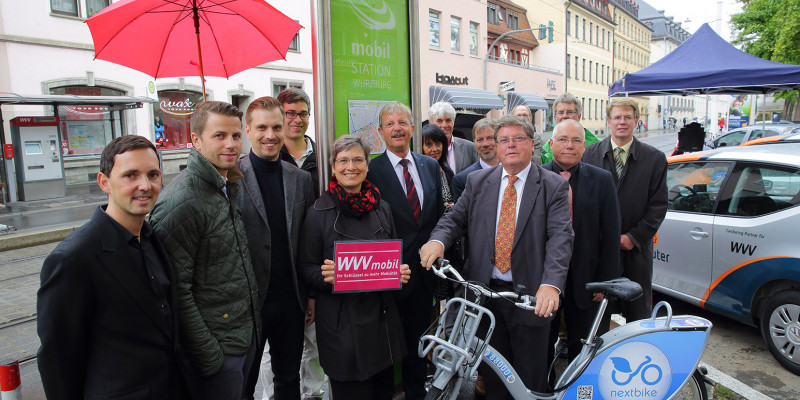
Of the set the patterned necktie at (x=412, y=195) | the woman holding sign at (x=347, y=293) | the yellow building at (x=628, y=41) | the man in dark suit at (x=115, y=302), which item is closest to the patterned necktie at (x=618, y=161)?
the patterned necktie at (x=412, y=195)

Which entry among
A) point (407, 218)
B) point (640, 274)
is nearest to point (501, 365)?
point (407, 218)

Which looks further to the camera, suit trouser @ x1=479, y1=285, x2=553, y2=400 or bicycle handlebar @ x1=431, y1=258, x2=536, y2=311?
suit trouser @ x1=479, y1=285, x2=553, y2=400

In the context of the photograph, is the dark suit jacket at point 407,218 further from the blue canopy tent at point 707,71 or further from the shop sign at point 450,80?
the shop sign at point 450,80

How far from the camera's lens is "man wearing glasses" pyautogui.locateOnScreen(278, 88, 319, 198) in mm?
3516

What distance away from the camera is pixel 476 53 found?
96.2 ft

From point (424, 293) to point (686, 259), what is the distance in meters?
3.02

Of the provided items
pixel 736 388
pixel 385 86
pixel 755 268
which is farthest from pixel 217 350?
pixel 755 268

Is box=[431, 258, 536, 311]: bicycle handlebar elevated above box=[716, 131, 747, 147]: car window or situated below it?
below

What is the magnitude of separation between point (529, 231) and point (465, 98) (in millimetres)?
23257

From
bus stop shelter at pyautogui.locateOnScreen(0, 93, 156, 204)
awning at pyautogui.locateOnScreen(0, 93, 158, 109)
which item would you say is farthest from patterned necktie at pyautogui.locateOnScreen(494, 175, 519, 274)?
bus stop shelter at pyautogui.locateOnScreen(0, 93, 156, 204)

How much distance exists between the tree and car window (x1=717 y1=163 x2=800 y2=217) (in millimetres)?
19878

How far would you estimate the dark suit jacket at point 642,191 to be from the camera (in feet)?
12.4

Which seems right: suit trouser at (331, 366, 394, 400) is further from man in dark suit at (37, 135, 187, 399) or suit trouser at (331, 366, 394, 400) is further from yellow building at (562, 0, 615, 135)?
yellow building at (562, 0, 615, 135)

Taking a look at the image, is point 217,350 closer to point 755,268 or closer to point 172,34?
point 172,34
